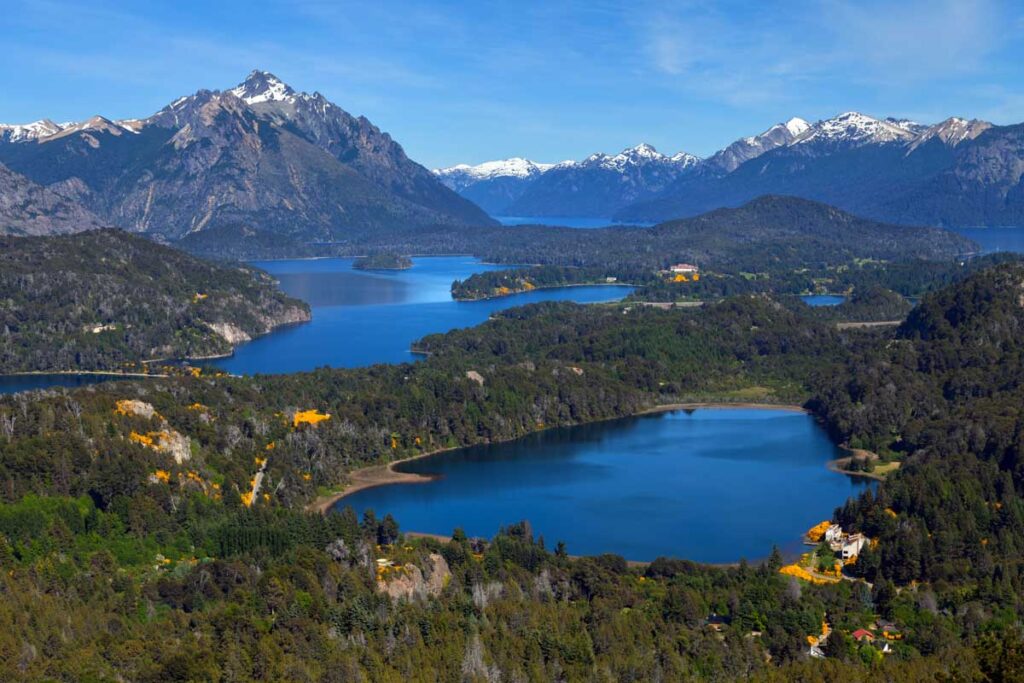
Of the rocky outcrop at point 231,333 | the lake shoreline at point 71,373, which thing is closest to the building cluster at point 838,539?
the lake shoreline at point 71,373

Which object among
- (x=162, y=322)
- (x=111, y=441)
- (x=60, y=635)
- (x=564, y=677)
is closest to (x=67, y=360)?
(x=162, y=322)

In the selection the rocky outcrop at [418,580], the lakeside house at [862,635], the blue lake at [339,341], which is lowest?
the lakeside house at [862,635]

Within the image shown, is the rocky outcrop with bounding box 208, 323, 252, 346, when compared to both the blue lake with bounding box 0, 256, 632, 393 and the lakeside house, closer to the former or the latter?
the blue lake with bounding box 0, 256, 632, 393

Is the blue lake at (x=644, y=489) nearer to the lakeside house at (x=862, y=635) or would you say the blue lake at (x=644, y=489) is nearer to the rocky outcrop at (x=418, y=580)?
the rocky outcrop at (x=418, y=580)

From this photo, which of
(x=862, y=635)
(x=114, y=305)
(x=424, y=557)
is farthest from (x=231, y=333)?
A: (x=862, y=635)

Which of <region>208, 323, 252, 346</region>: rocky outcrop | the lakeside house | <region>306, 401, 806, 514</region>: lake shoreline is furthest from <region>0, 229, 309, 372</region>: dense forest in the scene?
the lakeside house

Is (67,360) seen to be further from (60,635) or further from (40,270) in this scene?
(60,635)
